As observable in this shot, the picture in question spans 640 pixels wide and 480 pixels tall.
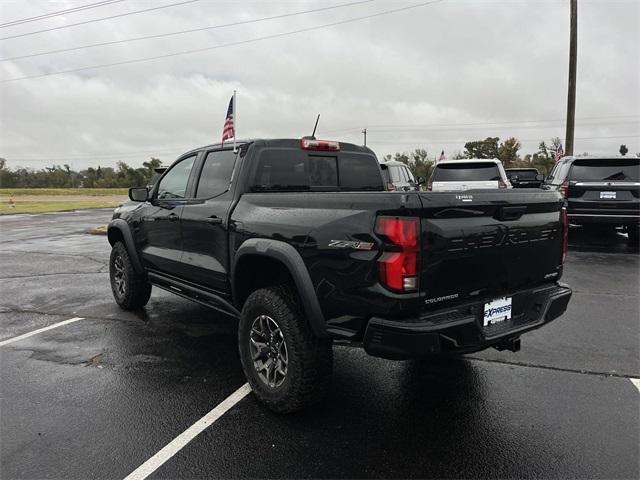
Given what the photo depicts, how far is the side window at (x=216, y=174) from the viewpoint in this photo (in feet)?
13.0

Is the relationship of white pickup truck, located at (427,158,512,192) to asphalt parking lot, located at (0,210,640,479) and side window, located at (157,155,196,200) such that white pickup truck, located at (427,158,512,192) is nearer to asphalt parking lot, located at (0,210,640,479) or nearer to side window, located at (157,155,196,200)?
asphalt parking lot, located at (0,210,640,479)

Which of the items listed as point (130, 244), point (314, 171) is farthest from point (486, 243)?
point (130, 244)

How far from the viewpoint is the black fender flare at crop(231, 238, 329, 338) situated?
2.85 m

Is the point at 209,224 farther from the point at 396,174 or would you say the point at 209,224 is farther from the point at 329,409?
the point at 396,174

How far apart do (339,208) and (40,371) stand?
303 centimetres

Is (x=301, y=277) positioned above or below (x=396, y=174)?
below

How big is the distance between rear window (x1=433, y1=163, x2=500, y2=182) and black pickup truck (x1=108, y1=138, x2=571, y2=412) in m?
6.99

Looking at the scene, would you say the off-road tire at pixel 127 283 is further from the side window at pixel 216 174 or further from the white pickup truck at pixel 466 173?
the white pickup truck at pixel 466 173

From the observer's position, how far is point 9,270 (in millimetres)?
8547

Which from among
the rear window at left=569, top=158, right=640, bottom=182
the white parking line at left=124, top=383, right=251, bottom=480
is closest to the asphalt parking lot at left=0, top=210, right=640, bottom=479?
the white parking line at left=124, top=383, right=251, bottom=480

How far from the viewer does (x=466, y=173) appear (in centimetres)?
1064

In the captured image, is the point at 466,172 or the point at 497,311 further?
the point at 466,172

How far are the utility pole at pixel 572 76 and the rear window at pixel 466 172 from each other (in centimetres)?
711

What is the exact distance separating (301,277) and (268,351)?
2.34 feet
